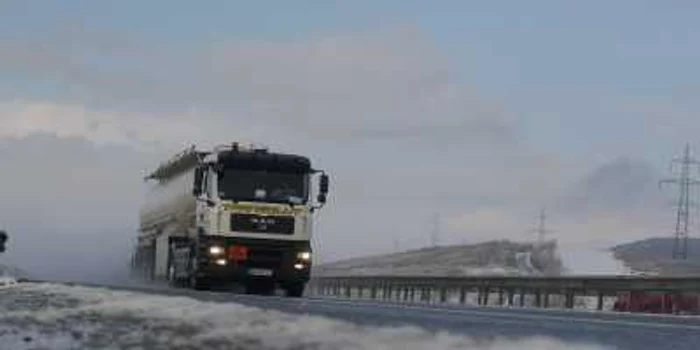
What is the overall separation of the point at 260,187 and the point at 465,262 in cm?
5125

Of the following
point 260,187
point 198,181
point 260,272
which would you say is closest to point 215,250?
point 260,272

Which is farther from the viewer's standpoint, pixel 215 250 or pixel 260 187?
pixel 215 250

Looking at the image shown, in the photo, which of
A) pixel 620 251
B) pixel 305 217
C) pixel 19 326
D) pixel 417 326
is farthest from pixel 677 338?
pixel 620 251

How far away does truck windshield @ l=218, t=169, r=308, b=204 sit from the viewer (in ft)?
102

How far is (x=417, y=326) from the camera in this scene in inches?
576

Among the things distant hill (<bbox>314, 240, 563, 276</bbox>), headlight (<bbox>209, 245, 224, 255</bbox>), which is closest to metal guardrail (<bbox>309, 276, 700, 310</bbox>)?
headlight (<bbox>209, 245, 224, 255</bbox>)

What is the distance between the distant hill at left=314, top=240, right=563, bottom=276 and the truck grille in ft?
105

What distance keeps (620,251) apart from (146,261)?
5649 centimetres

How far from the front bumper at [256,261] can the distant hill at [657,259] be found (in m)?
32.3

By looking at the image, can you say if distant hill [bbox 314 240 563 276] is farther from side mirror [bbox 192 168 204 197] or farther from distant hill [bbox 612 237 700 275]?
side mirror [bbox 192 168 204 197]

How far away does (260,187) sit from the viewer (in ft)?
102

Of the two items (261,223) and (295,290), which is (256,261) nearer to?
(261,223)

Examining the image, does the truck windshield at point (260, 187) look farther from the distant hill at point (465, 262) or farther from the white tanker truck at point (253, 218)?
the distant hill at point (465, 262)

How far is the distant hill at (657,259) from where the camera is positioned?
232ft
